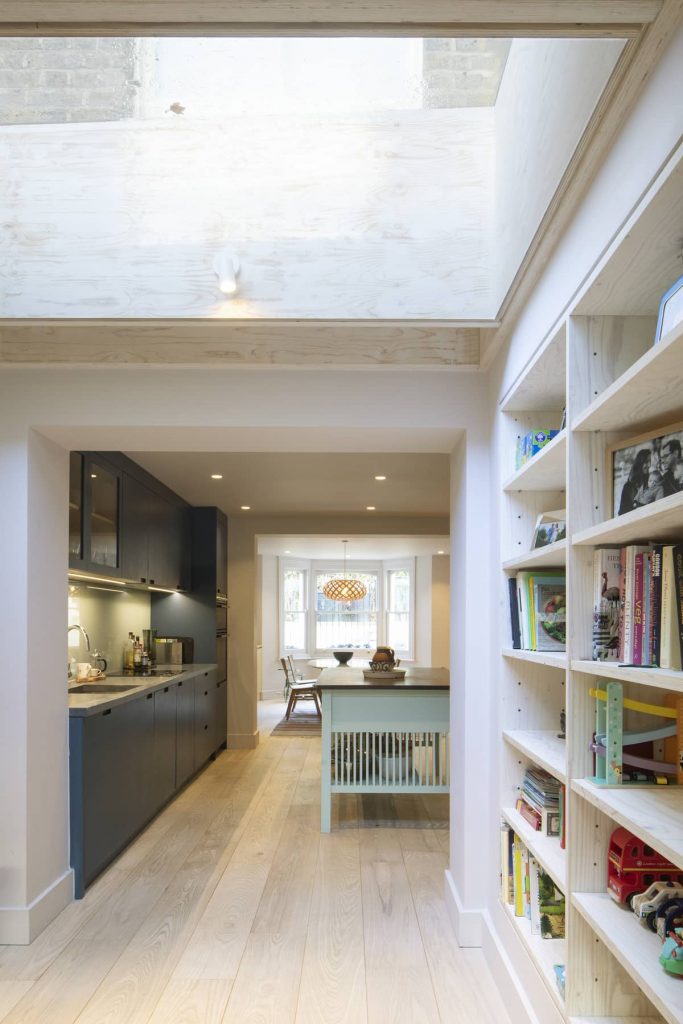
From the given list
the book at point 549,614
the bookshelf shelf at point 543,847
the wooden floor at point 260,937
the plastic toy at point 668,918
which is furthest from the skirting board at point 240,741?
the plastic toy at point 668,918

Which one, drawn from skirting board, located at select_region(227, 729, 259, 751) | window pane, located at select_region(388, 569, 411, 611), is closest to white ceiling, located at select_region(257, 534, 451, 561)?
window pane, located at select_region(388, 569, 411, 611)

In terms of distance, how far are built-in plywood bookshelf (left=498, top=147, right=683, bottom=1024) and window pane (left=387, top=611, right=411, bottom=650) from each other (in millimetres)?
11438

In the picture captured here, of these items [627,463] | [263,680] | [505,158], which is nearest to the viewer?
[627,463]

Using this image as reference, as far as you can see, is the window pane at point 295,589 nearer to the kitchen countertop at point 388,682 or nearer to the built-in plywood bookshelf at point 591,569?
the kitchen countertop at point 388,682

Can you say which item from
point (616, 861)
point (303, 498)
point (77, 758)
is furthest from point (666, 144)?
point (303, 498)

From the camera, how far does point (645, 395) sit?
1679mm

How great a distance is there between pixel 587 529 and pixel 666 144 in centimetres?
83

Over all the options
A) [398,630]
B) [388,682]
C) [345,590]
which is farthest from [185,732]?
[398,630]

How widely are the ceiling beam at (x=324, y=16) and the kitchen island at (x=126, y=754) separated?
300cm

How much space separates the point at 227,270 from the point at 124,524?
9.61 feet

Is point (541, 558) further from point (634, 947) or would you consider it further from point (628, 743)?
point (634, 947)

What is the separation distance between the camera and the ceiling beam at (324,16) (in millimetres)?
1316

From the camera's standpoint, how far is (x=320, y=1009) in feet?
8.97

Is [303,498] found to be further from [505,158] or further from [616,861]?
[616,861]
